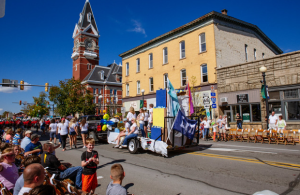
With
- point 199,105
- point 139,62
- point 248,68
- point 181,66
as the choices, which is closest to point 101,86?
point 139,62

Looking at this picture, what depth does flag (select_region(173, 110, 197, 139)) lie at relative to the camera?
8867 mm

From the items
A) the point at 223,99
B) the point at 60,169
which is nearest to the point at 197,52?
the point at 223,99

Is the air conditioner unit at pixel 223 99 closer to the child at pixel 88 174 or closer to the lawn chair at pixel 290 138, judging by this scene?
the lawn chair at pixel 290 138

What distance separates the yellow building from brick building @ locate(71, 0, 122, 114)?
25.6 m

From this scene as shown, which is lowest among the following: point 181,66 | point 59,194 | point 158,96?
point 59,194

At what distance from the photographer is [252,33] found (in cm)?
2716

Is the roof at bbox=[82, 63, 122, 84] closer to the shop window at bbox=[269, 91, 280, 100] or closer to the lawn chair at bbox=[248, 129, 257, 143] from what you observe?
the shop window at bbox=[269, 91, 280, 100]

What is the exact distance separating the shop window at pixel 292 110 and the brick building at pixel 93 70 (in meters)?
42.8

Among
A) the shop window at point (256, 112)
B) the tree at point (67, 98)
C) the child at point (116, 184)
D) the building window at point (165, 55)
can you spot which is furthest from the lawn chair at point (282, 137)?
the tree at point (67, 98)

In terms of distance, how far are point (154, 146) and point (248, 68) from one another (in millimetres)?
14881

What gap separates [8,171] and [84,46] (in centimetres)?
6110

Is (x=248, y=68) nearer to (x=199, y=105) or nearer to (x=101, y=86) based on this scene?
(x=199, y=105)

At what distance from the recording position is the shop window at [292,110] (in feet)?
55.7

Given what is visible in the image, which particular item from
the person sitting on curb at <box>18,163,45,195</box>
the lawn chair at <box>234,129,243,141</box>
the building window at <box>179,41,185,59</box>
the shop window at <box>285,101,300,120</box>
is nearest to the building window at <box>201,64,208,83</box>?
the building window at <box>179,41,185,59</box>
